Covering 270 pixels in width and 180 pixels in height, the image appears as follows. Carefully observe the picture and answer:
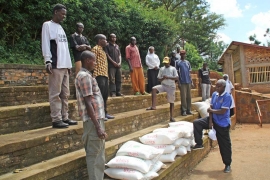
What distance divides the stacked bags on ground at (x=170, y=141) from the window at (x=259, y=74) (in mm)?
13147

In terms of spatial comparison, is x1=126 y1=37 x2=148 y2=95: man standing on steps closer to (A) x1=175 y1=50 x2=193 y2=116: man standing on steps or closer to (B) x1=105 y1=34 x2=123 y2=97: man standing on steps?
(B) x1=105 y1=34 x2=123 y2=97: man standing on steps

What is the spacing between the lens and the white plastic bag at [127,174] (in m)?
3.21

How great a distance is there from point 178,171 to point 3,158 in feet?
9.48

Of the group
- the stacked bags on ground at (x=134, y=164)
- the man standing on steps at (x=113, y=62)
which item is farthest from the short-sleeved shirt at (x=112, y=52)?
the stacked bags on ground at (x=134, y=164)

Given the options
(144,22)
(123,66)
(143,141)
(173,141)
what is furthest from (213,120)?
(144,22)

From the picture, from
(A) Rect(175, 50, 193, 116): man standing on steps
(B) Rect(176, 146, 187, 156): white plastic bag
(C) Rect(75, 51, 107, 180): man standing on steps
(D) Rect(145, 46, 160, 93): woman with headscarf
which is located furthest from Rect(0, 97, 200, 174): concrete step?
(D) Rect(145, 46, 160, 93): woman with headscarf

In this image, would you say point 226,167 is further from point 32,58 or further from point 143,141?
point 32,58

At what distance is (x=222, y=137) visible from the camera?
17.4ft

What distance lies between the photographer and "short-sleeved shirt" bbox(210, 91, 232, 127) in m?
5.11

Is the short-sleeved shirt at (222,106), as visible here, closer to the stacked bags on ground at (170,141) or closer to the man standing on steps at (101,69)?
the stacked bags on ground at (170,141)

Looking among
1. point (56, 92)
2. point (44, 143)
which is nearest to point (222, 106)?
point (56, 92)

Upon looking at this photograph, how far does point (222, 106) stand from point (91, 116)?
125 inches

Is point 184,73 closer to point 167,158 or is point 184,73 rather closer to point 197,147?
point 197,147

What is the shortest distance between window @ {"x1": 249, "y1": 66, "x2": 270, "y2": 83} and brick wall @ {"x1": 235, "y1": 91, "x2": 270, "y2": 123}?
18.5 ft
